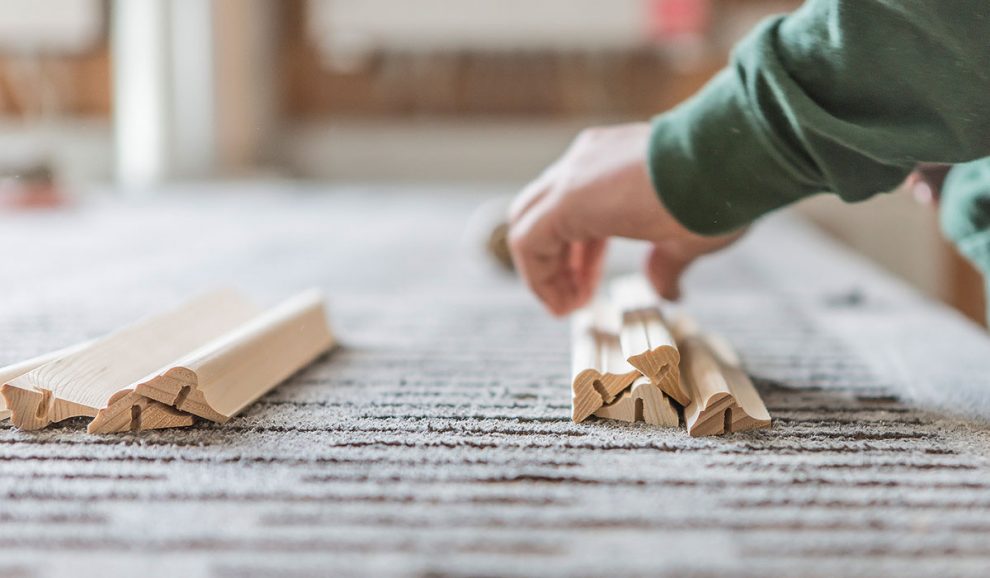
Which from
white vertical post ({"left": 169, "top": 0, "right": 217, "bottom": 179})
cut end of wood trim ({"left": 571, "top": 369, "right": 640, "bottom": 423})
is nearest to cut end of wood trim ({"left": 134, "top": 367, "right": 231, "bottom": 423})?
cut end of wood trim ({"left": 571, "top": 369, "right": 640, "bottom": 423})

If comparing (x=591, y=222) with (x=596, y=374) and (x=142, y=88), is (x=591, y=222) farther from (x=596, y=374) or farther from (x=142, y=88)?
(x=142, y=88)

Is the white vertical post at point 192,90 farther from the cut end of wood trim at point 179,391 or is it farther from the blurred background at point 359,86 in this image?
the cut end of wood trim at point 179,391

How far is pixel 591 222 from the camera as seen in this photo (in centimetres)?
55

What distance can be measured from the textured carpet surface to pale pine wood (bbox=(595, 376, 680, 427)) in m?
0.01

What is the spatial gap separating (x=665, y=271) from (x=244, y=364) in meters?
0.30

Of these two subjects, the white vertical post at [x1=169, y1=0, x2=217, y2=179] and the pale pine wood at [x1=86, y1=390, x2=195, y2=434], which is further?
the white vertical post at [x1=169, y1=0, x2=217, y2=179]

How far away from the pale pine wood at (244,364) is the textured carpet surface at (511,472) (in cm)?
1

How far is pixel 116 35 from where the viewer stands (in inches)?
90.4

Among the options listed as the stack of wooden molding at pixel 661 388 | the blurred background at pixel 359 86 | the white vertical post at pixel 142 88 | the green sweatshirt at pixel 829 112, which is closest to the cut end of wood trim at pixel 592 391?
the stack of wooden molding at pixel 661 388

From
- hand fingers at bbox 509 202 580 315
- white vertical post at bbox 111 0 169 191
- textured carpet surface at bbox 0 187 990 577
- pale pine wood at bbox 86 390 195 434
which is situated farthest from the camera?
white vertical post at bbox 111 0 169 191

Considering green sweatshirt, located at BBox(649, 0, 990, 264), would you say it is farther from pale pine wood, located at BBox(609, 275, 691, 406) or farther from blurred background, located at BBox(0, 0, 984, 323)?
blurred background, located at BBox(0, 0, 984, 323)

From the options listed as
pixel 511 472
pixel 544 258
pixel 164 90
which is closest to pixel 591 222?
pixel 544 258

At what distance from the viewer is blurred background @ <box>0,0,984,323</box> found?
2.27m

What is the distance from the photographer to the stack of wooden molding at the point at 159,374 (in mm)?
442
